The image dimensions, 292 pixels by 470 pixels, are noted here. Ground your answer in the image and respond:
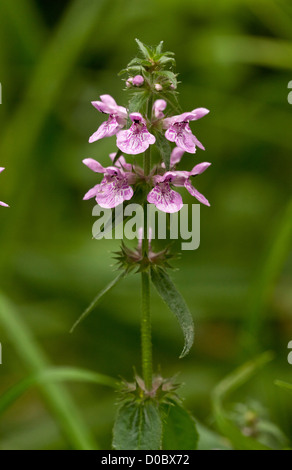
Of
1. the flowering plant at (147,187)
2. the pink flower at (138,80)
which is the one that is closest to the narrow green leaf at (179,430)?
the flowering plant at (147,187)

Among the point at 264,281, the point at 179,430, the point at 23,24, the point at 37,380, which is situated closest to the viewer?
the point at 179,430

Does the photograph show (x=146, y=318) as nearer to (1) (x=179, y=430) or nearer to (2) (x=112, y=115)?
(1) (x=179, y=430)

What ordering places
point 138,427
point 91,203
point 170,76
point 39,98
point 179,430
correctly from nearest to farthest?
point 170,76, point 138,427, point 179,430, point 39,98, point 91,203

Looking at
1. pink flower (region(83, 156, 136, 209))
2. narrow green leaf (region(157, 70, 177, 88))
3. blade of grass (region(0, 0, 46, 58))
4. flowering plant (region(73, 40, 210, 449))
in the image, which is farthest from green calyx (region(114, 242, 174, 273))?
blade of grass (region(0, 0, 46, 58))

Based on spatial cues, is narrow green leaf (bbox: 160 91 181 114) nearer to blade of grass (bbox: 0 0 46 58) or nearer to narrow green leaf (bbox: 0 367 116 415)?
narrow green leaf (bbox: 0 367 116 415)

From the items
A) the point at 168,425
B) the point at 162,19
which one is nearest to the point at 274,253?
the point at 168,425

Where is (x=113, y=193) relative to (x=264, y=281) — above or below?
below

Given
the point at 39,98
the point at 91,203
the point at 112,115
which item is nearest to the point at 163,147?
the point at 112,115

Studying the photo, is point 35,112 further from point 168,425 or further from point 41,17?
point 168,425
